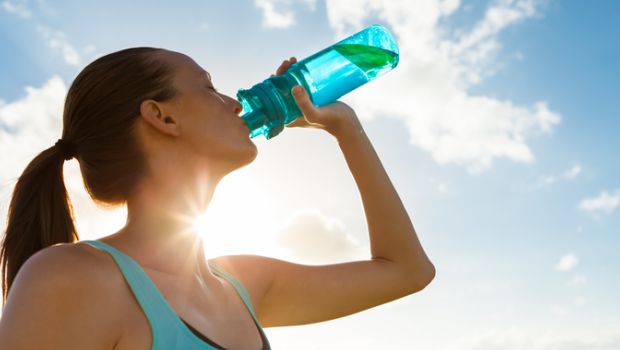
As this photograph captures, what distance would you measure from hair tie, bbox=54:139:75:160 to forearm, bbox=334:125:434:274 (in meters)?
1.17

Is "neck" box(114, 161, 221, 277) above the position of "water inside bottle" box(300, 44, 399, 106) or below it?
below

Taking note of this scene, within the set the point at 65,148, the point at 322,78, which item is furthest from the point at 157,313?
the point at 322,78

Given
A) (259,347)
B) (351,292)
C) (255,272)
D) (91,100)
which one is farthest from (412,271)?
(91,100)

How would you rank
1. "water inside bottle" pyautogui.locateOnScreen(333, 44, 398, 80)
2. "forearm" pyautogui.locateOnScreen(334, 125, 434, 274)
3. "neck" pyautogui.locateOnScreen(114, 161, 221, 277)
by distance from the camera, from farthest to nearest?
1. "water inside bottle" pyautogui.locateOnScreen(333, 44, 398, 80)
2. "forearm" pyautogui.locateOnScreen(334, 125, 434, 274)
3. "neck" pyautogui.locateOnScreen(114, 161, 221, 277)

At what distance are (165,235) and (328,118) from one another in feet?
3.19

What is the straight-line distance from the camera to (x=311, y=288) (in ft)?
8.50

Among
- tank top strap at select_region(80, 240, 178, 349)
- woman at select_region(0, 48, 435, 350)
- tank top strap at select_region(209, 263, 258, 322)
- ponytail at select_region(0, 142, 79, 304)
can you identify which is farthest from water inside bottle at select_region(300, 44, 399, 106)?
tank top strap at select_region(80, 240, 178, 349)

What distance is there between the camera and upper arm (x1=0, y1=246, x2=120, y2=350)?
1500 mm

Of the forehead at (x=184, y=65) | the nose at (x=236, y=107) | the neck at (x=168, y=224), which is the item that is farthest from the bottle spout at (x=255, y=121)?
the neck at (x=168, y=224)

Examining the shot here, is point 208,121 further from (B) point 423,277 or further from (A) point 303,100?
(B) point 423,277

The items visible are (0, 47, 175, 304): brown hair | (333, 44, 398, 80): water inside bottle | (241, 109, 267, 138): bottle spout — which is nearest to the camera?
(0, 47, 175, 304): brown hair

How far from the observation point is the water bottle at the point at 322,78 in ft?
8.77

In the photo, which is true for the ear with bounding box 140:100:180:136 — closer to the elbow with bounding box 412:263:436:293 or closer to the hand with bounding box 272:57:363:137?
the hand with bounding box 272:57:363:137

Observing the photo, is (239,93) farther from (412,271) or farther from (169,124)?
(412,271)
